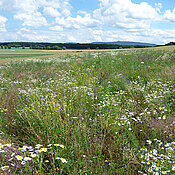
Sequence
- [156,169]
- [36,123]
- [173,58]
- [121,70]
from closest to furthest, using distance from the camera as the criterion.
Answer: [156,169] < [36,123] < [121,70] < [173,58]

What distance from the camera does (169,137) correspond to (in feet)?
10.3

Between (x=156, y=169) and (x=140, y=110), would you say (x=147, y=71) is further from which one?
(x=156, y=169)

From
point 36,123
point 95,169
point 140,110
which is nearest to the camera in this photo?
point 95,169

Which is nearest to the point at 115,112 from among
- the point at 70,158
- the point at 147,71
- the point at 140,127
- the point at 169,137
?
the point at 140,127

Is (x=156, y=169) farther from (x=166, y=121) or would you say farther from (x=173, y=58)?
(x=173, y=58)

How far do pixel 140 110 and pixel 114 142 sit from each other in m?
1.66

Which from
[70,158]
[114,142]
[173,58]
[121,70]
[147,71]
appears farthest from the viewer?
[173,58]

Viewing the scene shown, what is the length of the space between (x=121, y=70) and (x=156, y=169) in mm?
6084

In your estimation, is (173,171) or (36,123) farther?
(36,123)

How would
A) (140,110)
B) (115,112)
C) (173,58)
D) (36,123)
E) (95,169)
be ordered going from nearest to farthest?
(95,169)
(36,123)
(115,112)
(140,110)
(173,58)

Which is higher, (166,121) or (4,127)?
(166,121)

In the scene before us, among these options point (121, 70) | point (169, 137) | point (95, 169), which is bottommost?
point (95, 169)

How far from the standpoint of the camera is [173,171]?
7.44ft

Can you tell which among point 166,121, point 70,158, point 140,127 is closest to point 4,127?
point 70,158
